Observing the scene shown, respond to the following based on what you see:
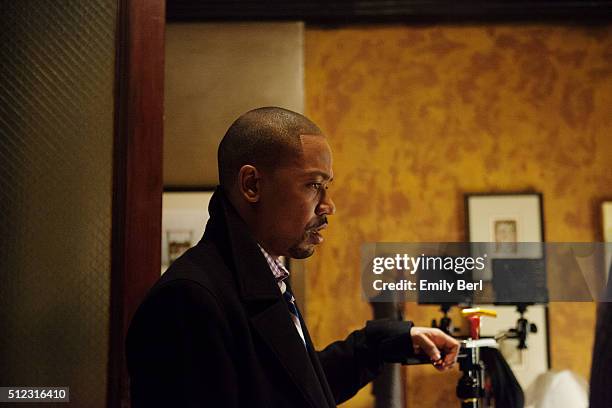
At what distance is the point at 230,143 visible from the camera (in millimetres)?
1150

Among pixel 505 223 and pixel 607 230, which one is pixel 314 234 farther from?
pixel 607 230

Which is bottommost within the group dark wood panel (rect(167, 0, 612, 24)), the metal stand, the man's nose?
the metal stand

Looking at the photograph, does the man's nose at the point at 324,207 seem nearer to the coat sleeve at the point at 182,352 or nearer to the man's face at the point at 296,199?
the man's face at the point at 296,199

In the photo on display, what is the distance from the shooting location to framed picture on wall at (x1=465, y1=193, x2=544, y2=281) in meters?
2.52

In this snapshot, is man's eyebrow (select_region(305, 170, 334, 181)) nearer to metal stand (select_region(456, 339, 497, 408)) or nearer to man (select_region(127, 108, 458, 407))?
man (select_region(127, 108, 458, 407))

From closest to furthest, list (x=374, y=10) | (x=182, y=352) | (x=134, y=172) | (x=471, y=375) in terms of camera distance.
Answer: (x=182, y=352)
(x=134, y=172)
(x=471, y=375)
(x=374, y=10)

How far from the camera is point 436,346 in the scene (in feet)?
4.36

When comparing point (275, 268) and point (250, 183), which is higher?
point (250, 183)

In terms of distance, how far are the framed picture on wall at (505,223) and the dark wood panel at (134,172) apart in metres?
1.55

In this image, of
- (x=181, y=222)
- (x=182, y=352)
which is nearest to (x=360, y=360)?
(x=182, y=352)

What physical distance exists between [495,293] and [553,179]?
0.55m

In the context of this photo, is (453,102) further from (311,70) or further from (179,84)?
(179,84)

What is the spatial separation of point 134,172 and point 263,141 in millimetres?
306

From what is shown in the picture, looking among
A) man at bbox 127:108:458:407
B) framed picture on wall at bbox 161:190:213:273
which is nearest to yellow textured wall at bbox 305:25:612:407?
framed picture on wall at bbox 161:190:213:273
